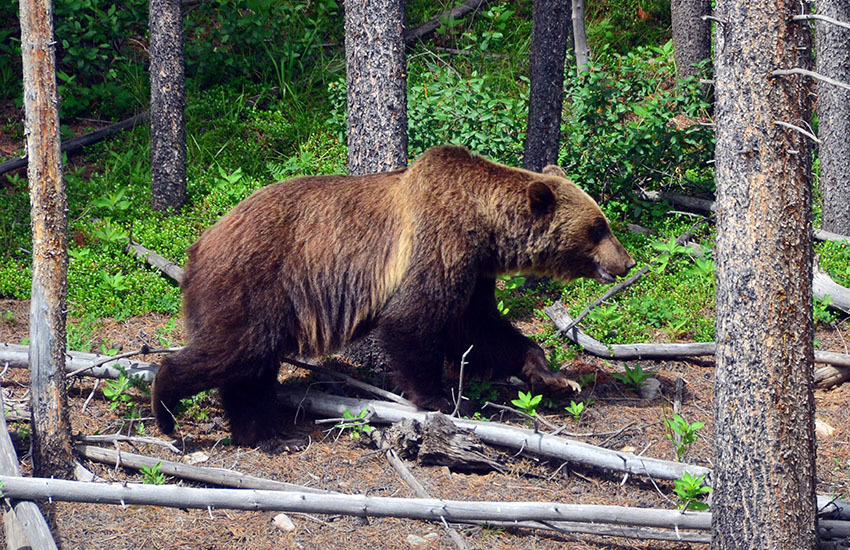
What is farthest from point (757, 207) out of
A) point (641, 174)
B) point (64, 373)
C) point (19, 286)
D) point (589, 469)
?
point (19, 286)

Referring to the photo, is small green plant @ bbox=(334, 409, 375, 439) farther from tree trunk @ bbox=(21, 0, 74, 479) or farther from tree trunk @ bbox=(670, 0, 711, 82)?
tree trunk @ bbox=(670, 0, 711, 82)

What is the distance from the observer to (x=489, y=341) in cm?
681

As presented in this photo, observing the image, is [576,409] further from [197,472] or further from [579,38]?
[579,38]

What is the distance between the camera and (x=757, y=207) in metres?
4.29

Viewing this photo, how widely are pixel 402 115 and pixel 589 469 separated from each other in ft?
10.1

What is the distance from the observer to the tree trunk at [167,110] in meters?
9.57

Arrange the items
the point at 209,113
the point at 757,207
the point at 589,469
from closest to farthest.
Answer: the point at 757,207
the point at 589,469
the point at 209,113

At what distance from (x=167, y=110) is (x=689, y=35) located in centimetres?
679

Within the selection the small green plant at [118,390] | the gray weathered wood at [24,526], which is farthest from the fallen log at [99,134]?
the gray weathered wood at [24,526]

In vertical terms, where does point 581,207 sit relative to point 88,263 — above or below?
above

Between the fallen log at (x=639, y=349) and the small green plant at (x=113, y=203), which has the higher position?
the small green plant at (x=113, y=203)

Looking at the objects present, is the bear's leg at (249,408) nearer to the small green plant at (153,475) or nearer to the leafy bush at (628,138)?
the small green plant at (153,475)

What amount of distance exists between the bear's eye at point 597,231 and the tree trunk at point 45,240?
373 centimetres

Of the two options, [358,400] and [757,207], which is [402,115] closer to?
A: [358,400]
